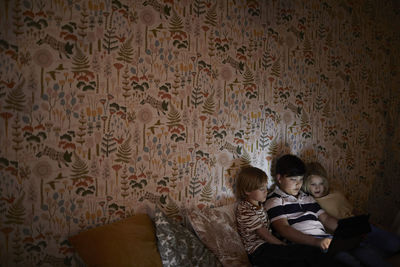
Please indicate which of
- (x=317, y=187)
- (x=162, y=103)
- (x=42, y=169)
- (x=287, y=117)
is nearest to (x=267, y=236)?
(x=317, y=187)

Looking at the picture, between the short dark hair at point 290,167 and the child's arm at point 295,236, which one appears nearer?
the child's arm at point 295,236

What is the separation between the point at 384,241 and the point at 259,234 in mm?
1002

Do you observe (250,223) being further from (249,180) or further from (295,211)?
(295,211)

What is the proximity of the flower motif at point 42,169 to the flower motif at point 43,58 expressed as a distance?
1.89ft

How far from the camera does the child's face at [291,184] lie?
1.88 m

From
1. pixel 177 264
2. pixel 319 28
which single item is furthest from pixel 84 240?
pixel 319 28

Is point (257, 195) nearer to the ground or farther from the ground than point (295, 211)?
farther from the ground

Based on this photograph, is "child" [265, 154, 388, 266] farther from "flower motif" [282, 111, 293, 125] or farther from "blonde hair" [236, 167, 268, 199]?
"flower motif" [282, 111, 293, 125]

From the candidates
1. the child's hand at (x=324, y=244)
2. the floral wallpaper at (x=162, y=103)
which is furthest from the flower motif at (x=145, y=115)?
the child's hand at (x=324, y=244)

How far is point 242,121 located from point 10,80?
62.8 inches

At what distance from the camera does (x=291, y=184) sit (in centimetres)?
188

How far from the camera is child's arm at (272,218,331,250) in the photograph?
4.97 ft

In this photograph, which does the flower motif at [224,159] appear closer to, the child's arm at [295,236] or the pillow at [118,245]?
the child's arm at [295,236]

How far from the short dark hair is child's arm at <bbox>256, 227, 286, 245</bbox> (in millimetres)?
498
